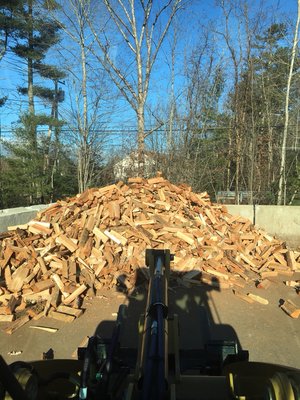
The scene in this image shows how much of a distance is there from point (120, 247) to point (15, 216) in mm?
2434

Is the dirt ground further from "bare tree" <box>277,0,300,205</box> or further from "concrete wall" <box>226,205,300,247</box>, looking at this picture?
"bare tree" <box>277,0,300,205</box>

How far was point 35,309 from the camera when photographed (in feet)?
18.6

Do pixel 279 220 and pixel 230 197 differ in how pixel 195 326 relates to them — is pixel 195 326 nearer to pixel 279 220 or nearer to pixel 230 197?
pixel 279 220

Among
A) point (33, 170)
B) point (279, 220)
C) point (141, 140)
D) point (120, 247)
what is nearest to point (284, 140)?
point (279, 220)

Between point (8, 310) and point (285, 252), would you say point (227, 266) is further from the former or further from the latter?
point (8, 310)

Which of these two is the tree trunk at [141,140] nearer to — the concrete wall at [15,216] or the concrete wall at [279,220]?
the concrete wall at [279,220]

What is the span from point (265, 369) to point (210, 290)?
481 centimetres

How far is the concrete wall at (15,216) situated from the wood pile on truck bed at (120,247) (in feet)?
0.73

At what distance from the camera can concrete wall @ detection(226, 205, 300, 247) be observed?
959cm

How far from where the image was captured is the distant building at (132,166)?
12.5m

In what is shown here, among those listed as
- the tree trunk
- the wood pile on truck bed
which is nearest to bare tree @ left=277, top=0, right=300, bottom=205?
the wood pile on truck bed

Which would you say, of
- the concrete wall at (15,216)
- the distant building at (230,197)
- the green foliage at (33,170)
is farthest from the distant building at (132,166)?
the concrete wall at (15,216)

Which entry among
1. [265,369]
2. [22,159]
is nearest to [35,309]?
[265,369]

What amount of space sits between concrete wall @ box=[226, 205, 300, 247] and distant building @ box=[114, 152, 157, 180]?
3802mm
